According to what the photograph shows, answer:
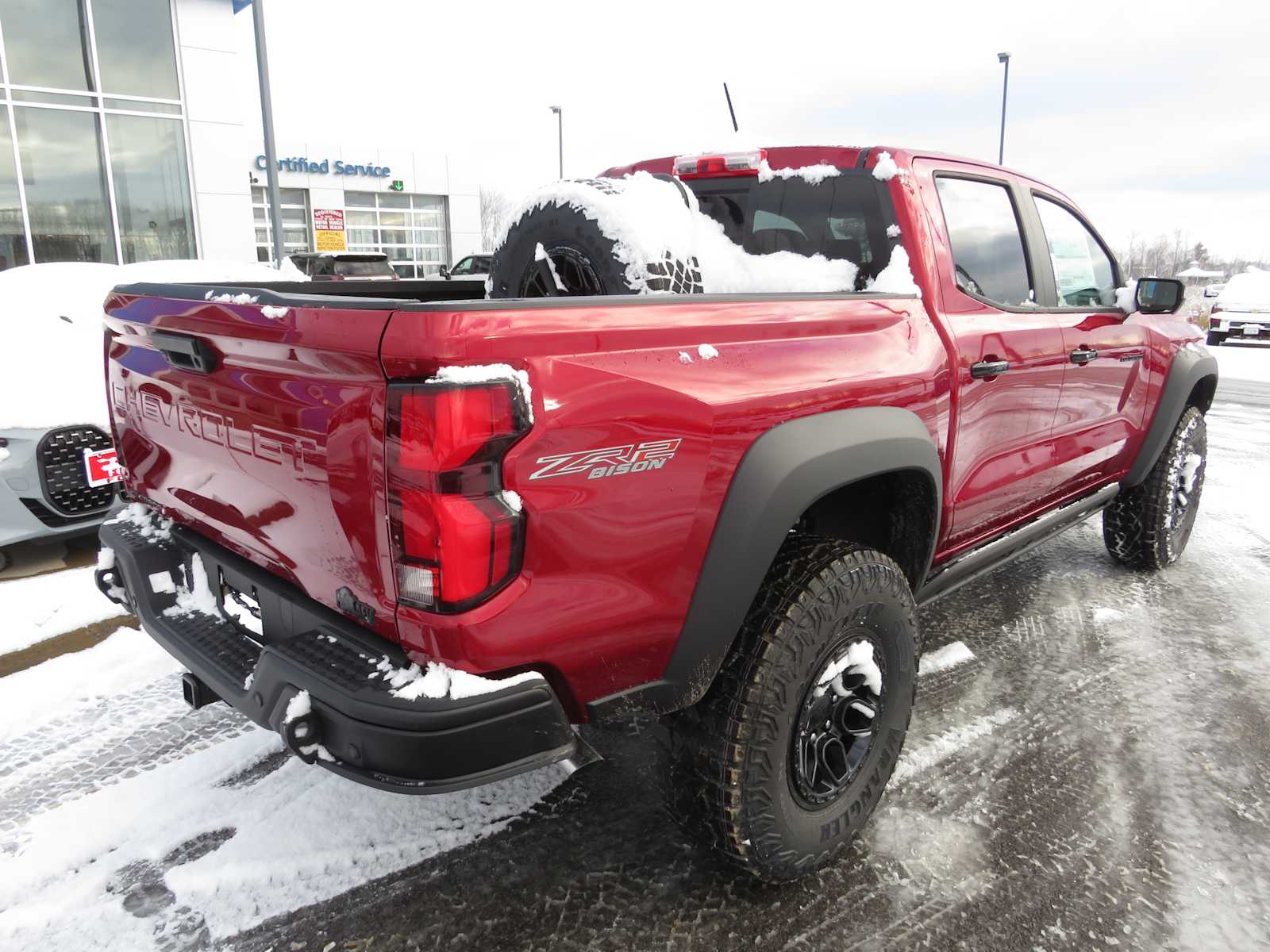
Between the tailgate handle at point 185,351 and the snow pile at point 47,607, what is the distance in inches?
71.1

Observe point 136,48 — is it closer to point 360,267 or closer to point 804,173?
point 360,267

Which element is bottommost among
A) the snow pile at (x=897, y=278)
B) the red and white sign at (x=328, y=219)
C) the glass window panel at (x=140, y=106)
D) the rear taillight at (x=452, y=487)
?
the rear taillight at (x=452, y=487)

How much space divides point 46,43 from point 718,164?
54.4ft

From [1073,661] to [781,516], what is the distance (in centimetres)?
229

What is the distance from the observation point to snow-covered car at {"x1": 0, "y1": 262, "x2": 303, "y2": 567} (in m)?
3.92

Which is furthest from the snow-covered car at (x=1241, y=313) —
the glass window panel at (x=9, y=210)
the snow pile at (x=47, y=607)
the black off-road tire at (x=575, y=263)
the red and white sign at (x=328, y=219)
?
the red and white sign at (x=328, y=219)

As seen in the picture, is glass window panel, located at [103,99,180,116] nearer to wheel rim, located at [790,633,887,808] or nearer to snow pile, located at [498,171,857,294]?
snow pile, located at [498,171,857,294]

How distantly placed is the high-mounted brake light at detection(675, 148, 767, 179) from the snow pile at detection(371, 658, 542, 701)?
2124 millimetres

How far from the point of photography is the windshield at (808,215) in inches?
110

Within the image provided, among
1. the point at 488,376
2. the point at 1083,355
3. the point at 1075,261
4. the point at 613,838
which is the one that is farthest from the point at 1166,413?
the point at 488,376

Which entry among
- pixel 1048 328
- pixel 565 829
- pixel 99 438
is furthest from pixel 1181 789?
pixel 99 438

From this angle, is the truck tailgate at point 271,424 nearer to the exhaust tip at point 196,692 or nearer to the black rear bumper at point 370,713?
the black rear bumper at point 370,713

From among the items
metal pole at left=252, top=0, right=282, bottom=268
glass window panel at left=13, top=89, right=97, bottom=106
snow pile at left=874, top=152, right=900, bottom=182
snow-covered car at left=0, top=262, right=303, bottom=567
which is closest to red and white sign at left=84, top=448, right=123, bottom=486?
snow-covered car at left=0, top=262, right=303, bottom=567

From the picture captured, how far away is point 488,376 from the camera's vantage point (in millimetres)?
1526
